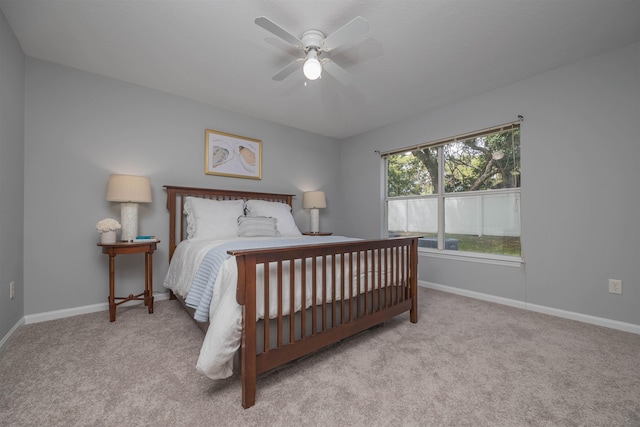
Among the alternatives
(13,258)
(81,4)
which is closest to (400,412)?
(13,258)

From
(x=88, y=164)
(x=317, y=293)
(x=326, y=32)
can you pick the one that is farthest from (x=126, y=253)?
(x=326, y=32)

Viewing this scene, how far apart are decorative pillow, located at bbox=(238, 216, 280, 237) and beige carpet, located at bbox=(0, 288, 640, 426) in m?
1.00

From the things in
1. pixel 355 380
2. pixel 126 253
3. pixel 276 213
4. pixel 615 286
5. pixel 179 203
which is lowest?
pixel 355 380

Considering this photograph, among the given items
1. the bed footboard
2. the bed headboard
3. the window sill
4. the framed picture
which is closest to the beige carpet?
the bed footboard

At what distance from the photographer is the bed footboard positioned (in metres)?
1.31

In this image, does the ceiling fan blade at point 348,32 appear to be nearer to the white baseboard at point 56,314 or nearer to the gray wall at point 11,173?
the gray wall at point 11,173

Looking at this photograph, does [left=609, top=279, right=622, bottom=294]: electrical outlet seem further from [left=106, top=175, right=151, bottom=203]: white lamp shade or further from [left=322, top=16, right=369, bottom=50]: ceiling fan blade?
[left=106, top=175, right=151, bottom=203]: white lamp shade

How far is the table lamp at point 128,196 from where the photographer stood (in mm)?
2402

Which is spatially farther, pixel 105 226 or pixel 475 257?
pixel 475 257

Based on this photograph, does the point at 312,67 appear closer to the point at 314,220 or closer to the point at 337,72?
the point at 337,72

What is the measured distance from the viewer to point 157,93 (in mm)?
2953

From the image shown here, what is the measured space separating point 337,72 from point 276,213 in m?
1.70

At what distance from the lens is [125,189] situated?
2412 millimetres

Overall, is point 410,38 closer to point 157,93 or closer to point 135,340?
point 157,93
